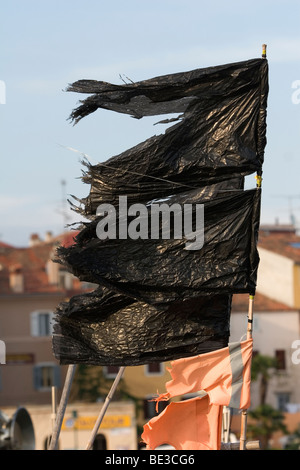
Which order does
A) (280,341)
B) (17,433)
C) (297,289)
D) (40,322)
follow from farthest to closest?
(297,289) → (280,341) → (40,322) → (17,433)

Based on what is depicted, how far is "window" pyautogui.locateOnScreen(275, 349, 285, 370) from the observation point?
50812 mm

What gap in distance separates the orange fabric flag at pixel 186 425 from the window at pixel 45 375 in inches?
1455

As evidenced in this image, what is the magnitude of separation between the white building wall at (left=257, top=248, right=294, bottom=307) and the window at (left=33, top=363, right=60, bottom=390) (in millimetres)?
11662

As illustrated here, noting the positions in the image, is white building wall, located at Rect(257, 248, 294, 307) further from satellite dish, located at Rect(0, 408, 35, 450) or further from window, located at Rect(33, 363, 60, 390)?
satellite dish, located at Rect(0, 408, 35, 450)

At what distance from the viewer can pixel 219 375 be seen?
31.3ft

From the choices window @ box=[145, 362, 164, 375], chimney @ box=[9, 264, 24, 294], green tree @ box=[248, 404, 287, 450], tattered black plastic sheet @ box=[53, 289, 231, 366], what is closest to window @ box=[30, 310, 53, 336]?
chimney @ box=[9, 264, 24, 294]

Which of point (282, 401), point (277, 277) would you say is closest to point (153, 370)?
point (282, 401)

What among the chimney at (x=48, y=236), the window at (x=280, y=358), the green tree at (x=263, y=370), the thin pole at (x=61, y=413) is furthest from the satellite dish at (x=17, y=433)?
the chimney at (x=48, y=236)

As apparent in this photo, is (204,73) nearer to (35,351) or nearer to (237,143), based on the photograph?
Result: (237,143)

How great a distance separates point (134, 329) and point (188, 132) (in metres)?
1.85

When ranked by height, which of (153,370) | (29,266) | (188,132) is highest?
(29,266)

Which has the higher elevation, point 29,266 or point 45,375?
point 29,266

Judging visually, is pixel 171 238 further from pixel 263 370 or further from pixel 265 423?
pixel 263 370
